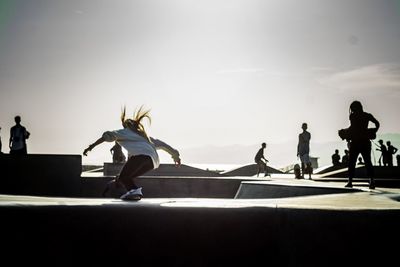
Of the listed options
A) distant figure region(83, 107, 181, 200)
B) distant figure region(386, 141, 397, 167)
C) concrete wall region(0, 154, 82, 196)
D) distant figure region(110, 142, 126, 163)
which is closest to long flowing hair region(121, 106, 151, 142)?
distant figure region(83, 107, 181, 200)

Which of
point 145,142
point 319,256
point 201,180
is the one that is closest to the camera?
point 319,256

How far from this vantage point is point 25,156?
44.0ft

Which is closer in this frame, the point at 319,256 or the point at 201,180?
the point at 319,256

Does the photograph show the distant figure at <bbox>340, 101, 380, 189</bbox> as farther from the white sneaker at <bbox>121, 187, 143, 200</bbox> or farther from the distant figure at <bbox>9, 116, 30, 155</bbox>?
the distant figure at <bbox>9, 116, 30, 155</bbox>

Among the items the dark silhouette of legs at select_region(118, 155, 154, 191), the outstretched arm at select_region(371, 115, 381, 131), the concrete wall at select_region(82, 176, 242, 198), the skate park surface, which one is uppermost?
the outstretched arm at select_region(371, 115, 381, 131)

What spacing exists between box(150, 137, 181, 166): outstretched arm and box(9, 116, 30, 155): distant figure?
908 centimetres

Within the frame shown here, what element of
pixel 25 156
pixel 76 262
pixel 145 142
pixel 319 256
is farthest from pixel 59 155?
pixel 319 256

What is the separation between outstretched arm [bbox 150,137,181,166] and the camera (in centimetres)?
641

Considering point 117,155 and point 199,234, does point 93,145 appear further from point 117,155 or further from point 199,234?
point 117,155

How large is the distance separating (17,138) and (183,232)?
11.7 meters

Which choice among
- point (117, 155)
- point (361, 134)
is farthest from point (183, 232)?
point (117, 155)

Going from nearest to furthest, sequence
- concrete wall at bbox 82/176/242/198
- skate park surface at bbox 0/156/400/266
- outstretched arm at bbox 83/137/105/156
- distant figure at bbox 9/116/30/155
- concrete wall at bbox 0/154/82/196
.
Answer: skate park surface at bbox 0/156/400/266 → outstretched arm at bbox 83/137/105/156 → concrete wall at bbox 0/154/82/196 → distant figure at bbox 9/116/30/155 → concrete wall at bbox 82/176/242/198

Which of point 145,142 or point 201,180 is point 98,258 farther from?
point 201,180

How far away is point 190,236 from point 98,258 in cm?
81
